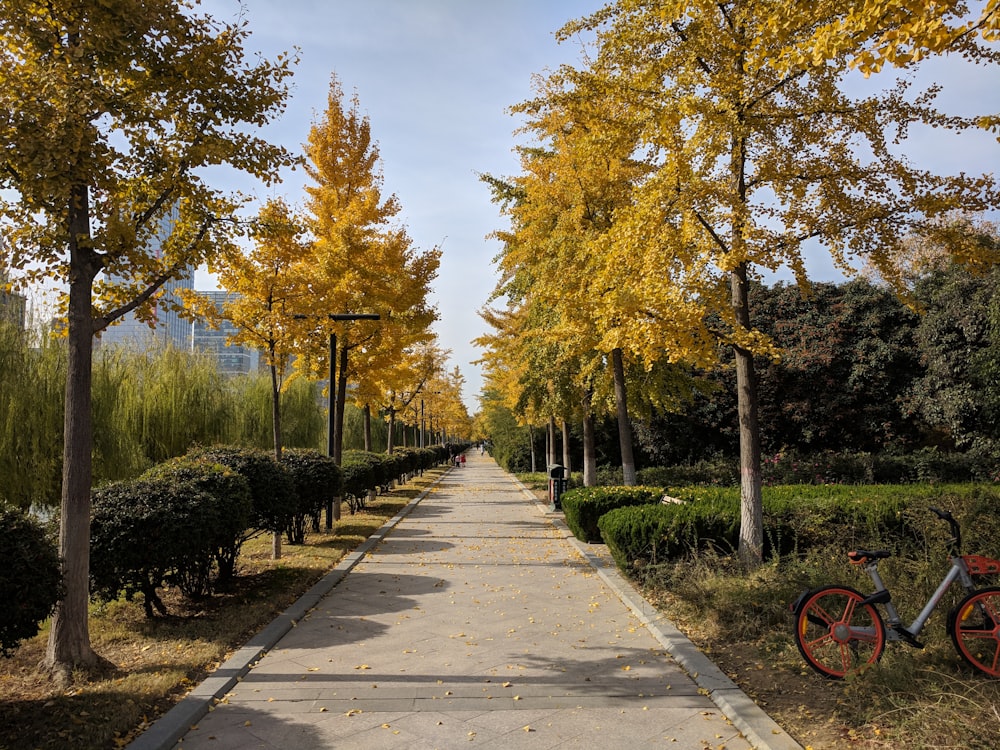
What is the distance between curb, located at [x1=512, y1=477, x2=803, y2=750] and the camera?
3.85 m

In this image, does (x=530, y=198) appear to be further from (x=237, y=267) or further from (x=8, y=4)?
(x=8, y=4)

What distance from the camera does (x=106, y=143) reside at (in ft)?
17.0

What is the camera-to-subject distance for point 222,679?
4832mm

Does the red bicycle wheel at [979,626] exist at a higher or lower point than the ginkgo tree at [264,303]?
lower

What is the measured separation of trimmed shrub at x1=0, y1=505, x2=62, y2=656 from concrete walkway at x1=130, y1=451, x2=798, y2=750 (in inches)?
38.9

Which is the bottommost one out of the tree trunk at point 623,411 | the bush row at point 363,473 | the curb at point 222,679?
the curb at point 222,679

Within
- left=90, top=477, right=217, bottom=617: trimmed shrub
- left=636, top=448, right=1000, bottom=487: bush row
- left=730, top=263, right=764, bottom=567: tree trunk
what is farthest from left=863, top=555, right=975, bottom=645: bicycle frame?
left=636, top=448, right=1000, bottom=487: bush row

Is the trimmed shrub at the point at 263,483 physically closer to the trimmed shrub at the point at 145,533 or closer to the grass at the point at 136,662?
the grass at the point at 136,662

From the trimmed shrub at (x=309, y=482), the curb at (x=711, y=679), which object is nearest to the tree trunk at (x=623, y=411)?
the curb at (x=711, y=679)

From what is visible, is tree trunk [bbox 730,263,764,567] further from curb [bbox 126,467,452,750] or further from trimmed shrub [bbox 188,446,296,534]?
trimmed shrub [bbox 188,446,296,534]

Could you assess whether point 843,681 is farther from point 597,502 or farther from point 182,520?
point 597,502

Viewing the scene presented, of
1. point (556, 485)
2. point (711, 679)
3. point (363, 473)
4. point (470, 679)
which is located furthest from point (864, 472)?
point (470, 679)

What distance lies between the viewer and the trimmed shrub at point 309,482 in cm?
1080

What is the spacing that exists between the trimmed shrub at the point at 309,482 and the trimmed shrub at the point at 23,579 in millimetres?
6250
